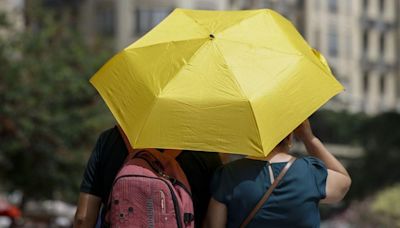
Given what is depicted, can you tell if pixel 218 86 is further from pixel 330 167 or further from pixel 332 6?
pixel 332 6

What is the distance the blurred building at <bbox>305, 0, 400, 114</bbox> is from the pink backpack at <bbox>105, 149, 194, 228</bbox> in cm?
5970

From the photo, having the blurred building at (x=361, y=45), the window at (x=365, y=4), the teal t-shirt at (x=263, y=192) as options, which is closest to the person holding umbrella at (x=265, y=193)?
the teal t-shirt at (x=263, y=192)

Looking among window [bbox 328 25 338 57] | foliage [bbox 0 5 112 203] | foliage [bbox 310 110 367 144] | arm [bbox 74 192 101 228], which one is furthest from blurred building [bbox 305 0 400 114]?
arm [bbox 74 192 101 228]

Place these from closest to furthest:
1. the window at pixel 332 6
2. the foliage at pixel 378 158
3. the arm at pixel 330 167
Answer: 1. the arm at pixel 330 167
2. the foliage at pixel 378 158
3. the window at pixel 332 6

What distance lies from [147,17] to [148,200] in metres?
46.3

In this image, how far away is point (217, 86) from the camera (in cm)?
462

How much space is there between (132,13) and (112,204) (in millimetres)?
46809

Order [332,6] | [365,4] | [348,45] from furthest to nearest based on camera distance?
[365,4] < [348,45] < [332,6]

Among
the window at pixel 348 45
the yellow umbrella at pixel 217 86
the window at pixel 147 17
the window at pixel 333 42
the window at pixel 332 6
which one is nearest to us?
the yellow umbrella at pixel 217 86

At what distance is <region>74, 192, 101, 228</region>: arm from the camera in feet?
16.0

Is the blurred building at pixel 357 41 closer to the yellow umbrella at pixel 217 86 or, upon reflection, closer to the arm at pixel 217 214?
the yellow umbrella at pixel 217 86

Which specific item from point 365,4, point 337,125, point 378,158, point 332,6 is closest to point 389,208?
point 378,158

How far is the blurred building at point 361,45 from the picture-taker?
65500 millimetres

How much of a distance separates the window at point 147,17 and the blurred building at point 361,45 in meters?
15.7
